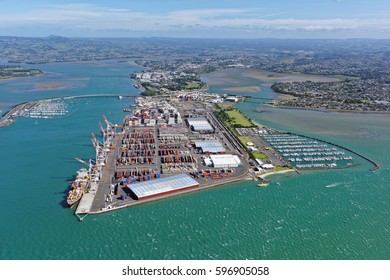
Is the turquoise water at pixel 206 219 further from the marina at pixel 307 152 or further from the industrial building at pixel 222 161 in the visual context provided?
the industrial building at pixel 222 161

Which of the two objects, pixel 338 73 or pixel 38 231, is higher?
pixel 338 73

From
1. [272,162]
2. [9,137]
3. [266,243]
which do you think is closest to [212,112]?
[272,162]

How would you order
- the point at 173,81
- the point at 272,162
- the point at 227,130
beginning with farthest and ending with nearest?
the point at 173,81, the point at 227,130, the point at 272,162

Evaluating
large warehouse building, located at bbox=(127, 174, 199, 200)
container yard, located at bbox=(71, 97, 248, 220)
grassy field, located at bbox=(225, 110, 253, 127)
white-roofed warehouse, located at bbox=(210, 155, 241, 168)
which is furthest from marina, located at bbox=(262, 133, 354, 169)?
large warehouse building, located at bbox=(127, 174, 199, 200)

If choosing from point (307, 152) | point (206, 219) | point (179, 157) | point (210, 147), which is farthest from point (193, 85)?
point (206, 219)

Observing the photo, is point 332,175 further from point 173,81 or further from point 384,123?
point 173,81

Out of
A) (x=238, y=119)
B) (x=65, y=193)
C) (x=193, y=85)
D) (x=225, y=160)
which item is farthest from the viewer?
(x=193, y=85)

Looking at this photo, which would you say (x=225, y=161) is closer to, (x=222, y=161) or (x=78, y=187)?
(x=222, y=161)
